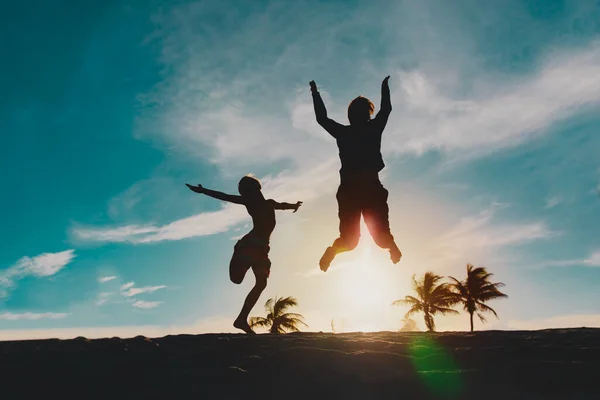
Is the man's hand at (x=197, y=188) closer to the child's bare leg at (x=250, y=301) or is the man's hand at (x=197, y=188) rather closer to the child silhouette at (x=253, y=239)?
the child silhouette at (x=253, y=239)

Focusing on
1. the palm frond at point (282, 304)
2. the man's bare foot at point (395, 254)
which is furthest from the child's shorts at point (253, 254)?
the palm frond at point (282, 304)

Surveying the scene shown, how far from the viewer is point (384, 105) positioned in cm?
542

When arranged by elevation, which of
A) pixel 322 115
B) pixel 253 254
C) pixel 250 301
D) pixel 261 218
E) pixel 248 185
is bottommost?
pixel 250 301

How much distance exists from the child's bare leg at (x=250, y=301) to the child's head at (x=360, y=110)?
2590mm

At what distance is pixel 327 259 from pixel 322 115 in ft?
5.73

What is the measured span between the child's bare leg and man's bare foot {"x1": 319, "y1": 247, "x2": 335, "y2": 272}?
123 centimetres

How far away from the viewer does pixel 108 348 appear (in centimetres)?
389

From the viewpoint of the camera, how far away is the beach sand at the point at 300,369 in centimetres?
282

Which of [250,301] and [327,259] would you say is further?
[250,301]

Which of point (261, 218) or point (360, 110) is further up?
point (360, 110)

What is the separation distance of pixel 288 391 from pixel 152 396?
2.83ft

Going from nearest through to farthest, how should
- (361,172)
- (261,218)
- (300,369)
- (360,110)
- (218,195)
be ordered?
1. (300,369)
2. (361,172)
3. (360,110)
4. (261,218)
5. (218,195)

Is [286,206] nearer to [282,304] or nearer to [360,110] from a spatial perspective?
[360,110]

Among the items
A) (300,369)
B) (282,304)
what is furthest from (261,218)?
(282,304)
